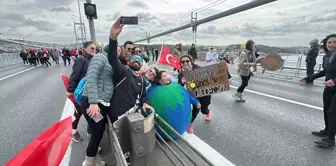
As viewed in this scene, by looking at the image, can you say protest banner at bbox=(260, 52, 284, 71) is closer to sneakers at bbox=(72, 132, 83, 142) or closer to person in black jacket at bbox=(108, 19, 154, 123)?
person in black jacket at bbox=(108, 19, 154, 123)

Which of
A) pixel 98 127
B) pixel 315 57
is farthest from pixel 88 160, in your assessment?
pixel 315 57

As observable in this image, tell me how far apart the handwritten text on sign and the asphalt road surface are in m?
0.88

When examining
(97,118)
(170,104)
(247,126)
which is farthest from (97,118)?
(247,126)

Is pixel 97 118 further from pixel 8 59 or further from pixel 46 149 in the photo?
pixel 8 59

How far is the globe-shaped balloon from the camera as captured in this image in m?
3.39

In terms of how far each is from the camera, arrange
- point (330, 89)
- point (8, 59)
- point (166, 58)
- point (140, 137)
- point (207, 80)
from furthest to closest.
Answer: point (8, 59) → point (166, 58) → point (207, 80) → point (330, 89) → point (140, 137)

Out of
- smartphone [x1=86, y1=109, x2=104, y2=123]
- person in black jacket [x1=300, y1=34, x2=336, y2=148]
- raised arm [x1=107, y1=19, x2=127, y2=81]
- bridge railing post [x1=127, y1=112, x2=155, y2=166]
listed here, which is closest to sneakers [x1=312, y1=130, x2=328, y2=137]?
person in black jacket [x1=300, y1=34, x2=336, y2=148]

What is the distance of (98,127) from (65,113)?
3580 millimetres

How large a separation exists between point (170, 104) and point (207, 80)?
4.03ft

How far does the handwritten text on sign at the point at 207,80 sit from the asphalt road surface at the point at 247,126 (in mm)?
879

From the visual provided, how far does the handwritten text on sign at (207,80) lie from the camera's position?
13.8ft

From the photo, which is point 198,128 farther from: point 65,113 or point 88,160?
point 65,113

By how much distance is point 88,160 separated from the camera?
2.80 metres

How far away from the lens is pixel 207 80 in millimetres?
4246
